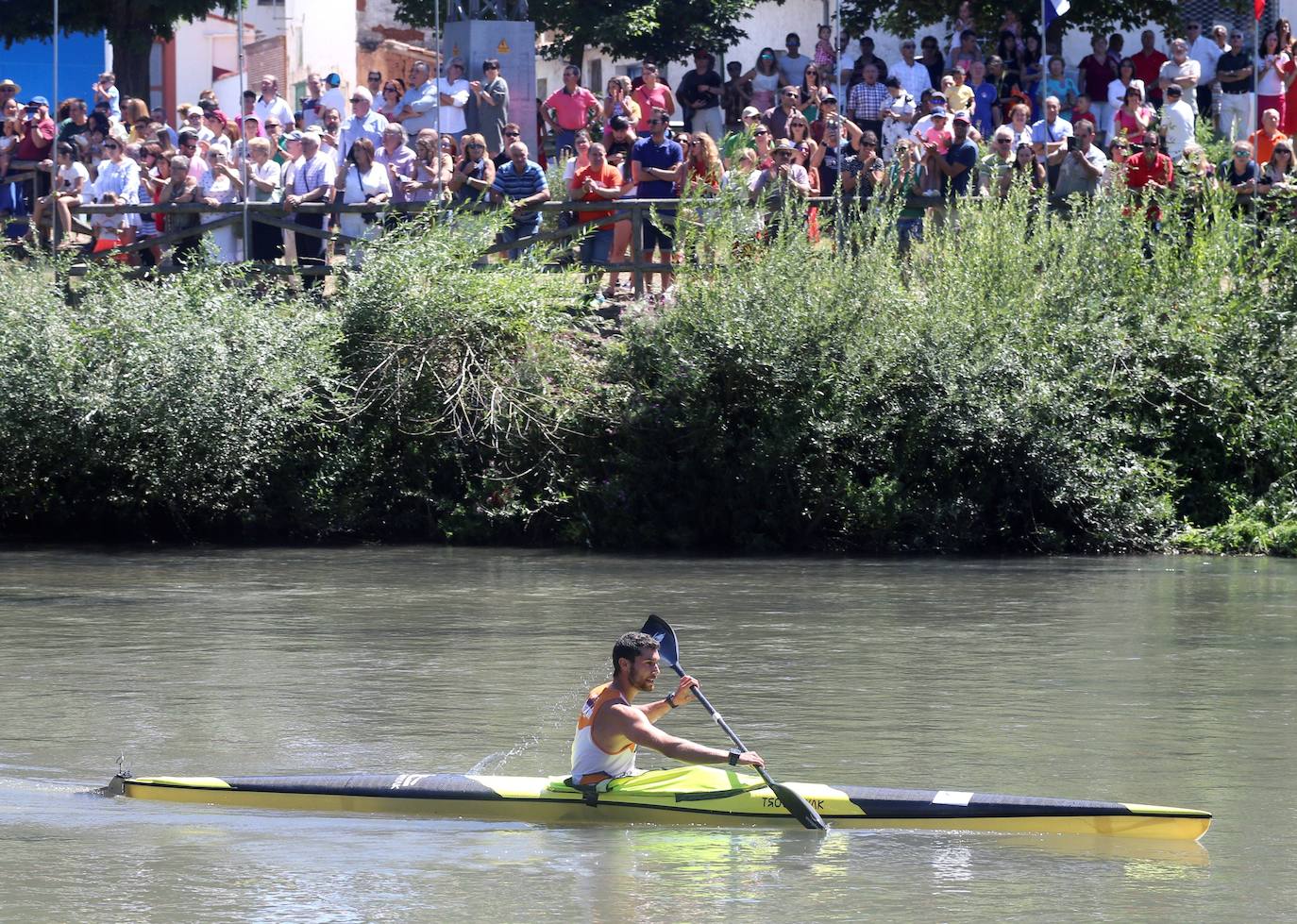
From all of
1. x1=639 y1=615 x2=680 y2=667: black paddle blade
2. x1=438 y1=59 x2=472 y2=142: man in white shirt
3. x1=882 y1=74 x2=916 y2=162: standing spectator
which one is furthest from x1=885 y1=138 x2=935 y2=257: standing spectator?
x1=639 y1=615 x2=680 y2=667: black paddle blade

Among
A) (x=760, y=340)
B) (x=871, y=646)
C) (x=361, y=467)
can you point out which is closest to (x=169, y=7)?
(x=361, y=467)

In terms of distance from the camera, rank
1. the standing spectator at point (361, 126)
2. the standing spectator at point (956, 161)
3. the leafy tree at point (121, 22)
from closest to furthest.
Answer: the standing spectator at point (956, 161)
the standing spectator at point (361, 126)
the leafy tree at point (121, 22)

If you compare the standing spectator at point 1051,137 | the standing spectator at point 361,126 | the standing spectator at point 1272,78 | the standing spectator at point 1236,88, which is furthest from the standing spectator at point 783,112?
the standing spectator at point 1272,78

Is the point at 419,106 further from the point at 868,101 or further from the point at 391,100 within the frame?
the point at 868,101

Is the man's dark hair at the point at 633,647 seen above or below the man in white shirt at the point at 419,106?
below

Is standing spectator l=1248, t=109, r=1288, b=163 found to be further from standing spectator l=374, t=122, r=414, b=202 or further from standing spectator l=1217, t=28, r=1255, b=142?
standing spectator l=374, t=122, r=414, b=202

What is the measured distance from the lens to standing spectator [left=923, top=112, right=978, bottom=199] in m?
23.0

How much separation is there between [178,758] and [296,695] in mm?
1960

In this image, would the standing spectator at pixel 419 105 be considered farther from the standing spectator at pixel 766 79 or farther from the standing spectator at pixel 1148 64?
the standing spectator at pixel 1148 64

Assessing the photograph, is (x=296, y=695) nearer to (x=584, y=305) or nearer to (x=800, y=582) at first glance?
(x=800, y=582)

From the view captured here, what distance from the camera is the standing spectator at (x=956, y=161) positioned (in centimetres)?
2295

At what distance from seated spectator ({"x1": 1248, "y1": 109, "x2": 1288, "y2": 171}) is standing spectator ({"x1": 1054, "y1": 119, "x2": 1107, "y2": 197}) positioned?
174 cm

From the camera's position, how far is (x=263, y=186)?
25.0m

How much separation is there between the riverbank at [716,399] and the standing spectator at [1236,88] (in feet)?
6.16
